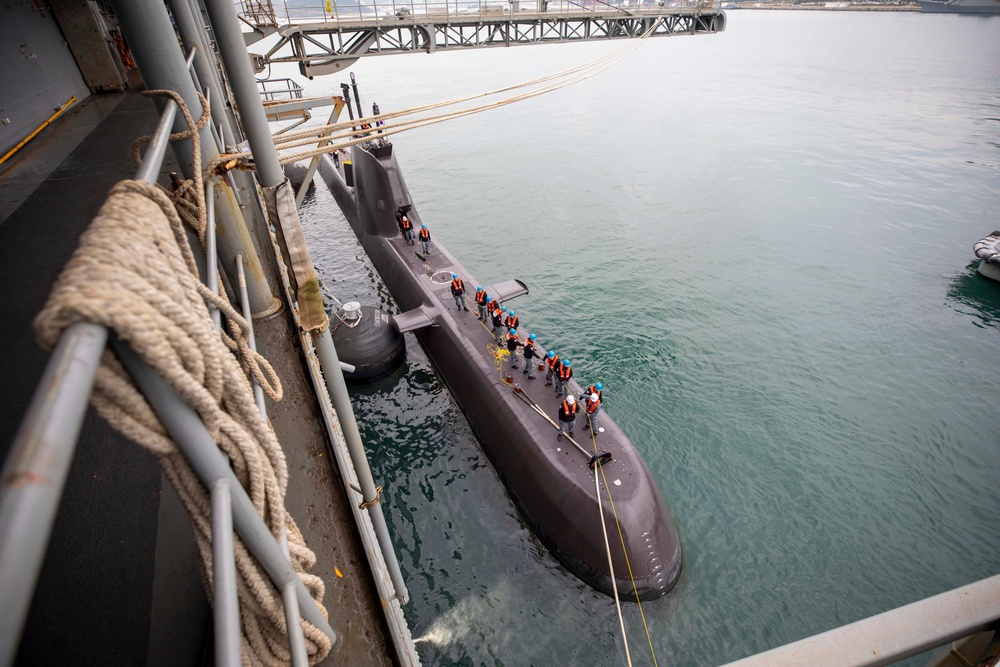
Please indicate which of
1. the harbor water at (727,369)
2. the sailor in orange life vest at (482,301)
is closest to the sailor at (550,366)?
the harbor water at (727,369)

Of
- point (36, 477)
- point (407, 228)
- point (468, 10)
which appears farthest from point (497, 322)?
point (468, 10)

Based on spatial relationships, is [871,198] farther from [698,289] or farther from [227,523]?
[227,523]

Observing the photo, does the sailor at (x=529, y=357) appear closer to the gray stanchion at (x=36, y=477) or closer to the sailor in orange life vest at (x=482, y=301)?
the sailor in orange life vest at (x=482, y=301)

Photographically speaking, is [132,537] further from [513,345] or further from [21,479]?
[513,345]

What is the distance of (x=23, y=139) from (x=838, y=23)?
670 ft

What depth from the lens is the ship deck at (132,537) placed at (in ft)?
10.9

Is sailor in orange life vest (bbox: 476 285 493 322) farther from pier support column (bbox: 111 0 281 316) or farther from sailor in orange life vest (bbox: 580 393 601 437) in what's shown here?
pier support column (bbox: 111 0 281 316)

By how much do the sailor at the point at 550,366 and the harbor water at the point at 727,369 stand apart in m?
2.97

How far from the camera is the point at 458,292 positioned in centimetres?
1504

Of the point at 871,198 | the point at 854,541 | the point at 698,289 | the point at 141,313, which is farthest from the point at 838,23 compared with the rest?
the point at 141,313

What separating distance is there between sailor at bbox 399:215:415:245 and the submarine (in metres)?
3.28

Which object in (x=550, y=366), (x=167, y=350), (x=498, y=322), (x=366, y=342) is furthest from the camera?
(x=366, y=342)

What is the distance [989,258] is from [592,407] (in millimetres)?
23785

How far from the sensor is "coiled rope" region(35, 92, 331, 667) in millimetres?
1404
